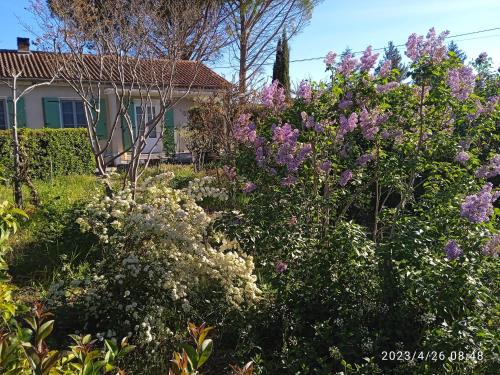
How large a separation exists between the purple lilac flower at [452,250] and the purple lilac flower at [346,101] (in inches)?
54.3

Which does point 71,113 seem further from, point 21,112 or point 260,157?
point 260,157

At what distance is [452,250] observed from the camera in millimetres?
2660

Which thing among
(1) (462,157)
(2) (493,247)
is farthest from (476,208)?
(1) (462,157)

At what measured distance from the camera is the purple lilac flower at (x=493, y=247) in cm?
266

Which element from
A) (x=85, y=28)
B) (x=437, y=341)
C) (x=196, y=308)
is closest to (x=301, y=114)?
(x=196, y=308)

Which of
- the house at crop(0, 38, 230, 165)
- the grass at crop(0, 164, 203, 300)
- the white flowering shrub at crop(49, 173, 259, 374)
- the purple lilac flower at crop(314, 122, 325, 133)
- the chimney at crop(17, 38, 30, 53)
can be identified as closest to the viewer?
the white flowering shrub at crop(49, 173, 259, 374)

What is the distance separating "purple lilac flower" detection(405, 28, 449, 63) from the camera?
10.9 feet

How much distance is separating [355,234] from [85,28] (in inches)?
213

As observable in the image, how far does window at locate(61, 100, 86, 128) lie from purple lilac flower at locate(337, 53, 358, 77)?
1335 centimetres

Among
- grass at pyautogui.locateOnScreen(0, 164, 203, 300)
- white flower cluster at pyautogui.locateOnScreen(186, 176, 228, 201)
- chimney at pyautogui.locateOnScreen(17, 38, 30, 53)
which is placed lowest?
grass at pyautogui.locateOnScreen(0, 164, 203, 300)

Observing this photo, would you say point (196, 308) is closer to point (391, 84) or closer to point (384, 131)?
point (384, 131)

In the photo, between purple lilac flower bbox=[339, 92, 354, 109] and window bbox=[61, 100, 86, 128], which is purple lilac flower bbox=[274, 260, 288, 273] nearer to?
purple lilac flower bbox=[339, 92, 354, 109]

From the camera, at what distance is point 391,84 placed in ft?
11.5

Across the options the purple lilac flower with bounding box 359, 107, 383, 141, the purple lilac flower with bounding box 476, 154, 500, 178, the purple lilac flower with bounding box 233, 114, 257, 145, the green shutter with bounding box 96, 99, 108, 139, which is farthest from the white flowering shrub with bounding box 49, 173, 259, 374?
the green shutter with bounding box 96, 99, 108, 139
